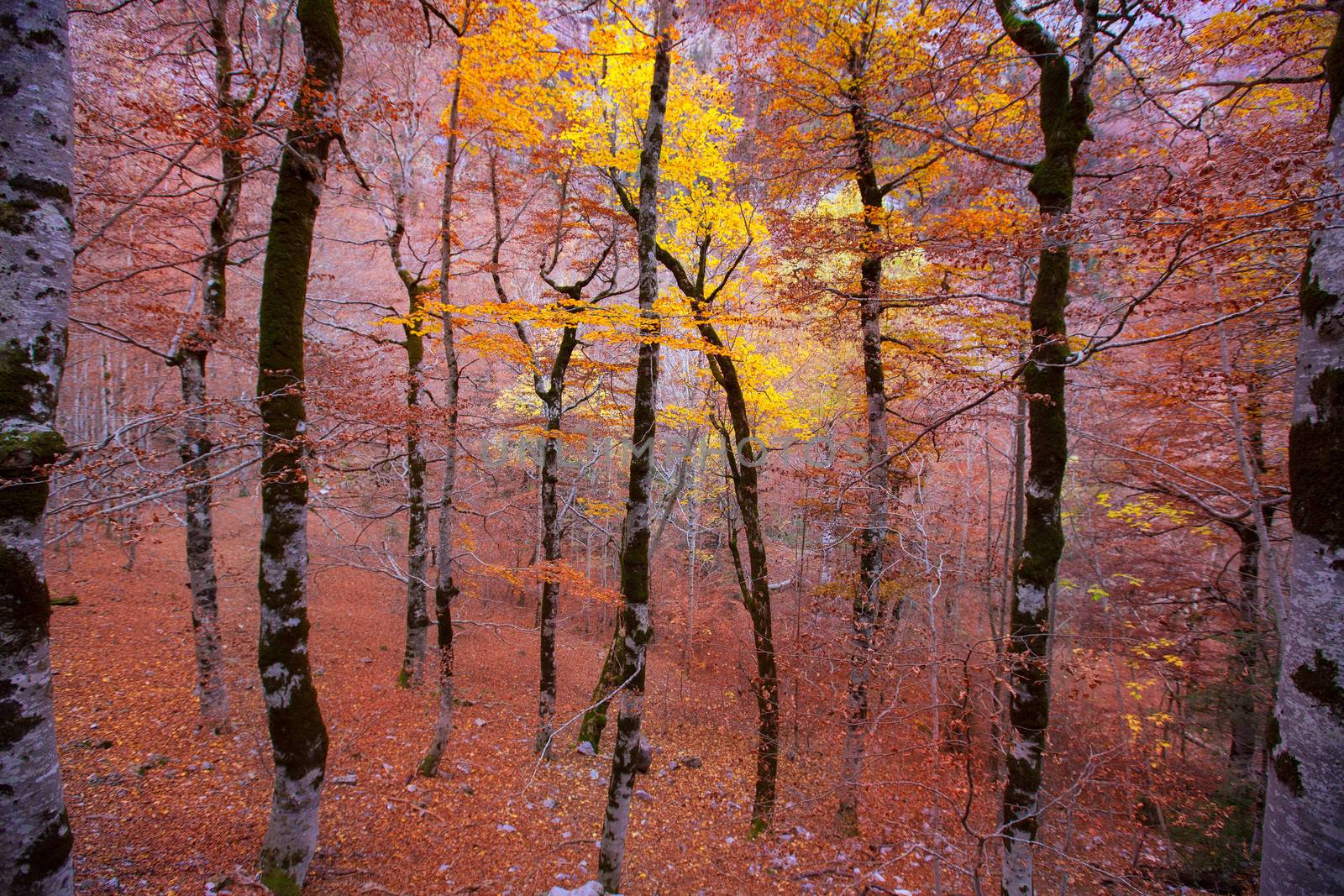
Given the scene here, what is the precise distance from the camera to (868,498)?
7.56m

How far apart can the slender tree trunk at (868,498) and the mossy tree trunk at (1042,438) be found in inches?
77.5

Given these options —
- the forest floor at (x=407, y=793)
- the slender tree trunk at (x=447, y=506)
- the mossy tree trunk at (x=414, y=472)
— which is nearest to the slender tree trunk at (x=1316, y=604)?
the forest floor at (x=407, y=793)

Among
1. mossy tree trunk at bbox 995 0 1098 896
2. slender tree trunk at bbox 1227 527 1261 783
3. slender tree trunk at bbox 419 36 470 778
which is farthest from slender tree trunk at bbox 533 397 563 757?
slender tree trunk at bbox 1227 527 1261 783

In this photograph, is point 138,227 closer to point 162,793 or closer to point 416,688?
point 162,793

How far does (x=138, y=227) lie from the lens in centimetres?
737

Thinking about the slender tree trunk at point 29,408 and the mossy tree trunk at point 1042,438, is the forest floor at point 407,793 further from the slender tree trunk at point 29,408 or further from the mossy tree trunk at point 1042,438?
the slender tree trunk at point 29,408

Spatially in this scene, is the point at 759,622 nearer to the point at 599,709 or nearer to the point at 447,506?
the point at 599,709

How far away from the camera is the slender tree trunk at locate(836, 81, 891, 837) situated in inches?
252

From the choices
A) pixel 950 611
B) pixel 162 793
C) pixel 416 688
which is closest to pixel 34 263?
pixel 162 793

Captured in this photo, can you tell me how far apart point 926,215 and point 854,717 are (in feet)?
23.3

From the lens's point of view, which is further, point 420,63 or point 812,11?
point 420,63

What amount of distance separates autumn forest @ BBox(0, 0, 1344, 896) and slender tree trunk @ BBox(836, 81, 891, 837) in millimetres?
77

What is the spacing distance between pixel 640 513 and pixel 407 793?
18.9 ft

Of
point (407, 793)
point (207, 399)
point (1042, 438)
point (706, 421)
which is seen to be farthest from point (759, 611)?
point (207, 399)
